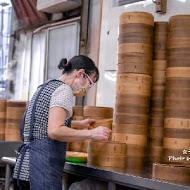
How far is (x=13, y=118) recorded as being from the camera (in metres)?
4.36

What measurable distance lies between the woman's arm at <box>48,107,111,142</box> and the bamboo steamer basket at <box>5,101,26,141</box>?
1.82 meters

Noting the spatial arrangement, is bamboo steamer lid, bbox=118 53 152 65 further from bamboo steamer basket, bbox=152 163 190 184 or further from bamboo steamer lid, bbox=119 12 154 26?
bamboo steamer basket, bbox=152 163 190 184

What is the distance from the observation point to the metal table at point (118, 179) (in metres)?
2.22

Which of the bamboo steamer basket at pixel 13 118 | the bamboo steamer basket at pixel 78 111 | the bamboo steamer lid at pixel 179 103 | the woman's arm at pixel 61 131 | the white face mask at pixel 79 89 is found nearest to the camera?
the woman's arm at pixel 61 131

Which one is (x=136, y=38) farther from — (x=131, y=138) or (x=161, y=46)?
(x=131, y=138)

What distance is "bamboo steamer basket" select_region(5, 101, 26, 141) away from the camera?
4.34 m

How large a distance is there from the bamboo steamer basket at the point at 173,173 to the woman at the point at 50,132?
392 mm

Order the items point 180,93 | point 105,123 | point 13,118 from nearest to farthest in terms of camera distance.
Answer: point 180,93
point 105,123
point 13,118

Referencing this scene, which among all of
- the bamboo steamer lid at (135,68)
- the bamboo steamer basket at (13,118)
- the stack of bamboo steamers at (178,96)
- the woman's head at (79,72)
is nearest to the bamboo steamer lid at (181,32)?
the stack of bamboo steamers at (178,96)

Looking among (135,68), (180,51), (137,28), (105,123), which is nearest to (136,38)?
(137,28)

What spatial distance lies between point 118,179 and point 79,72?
662mm

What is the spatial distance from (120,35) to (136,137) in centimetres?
70

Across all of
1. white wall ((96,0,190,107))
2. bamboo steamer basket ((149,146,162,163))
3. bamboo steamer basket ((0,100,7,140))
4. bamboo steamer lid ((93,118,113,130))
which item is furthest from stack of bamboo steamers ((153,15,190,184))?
bamboo steamer basket ((0,100,7,140))

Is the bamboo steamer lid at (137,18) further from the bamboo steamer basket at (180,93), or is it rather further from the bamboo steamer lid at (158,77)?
the bamboo steamer basket at (180,93)
